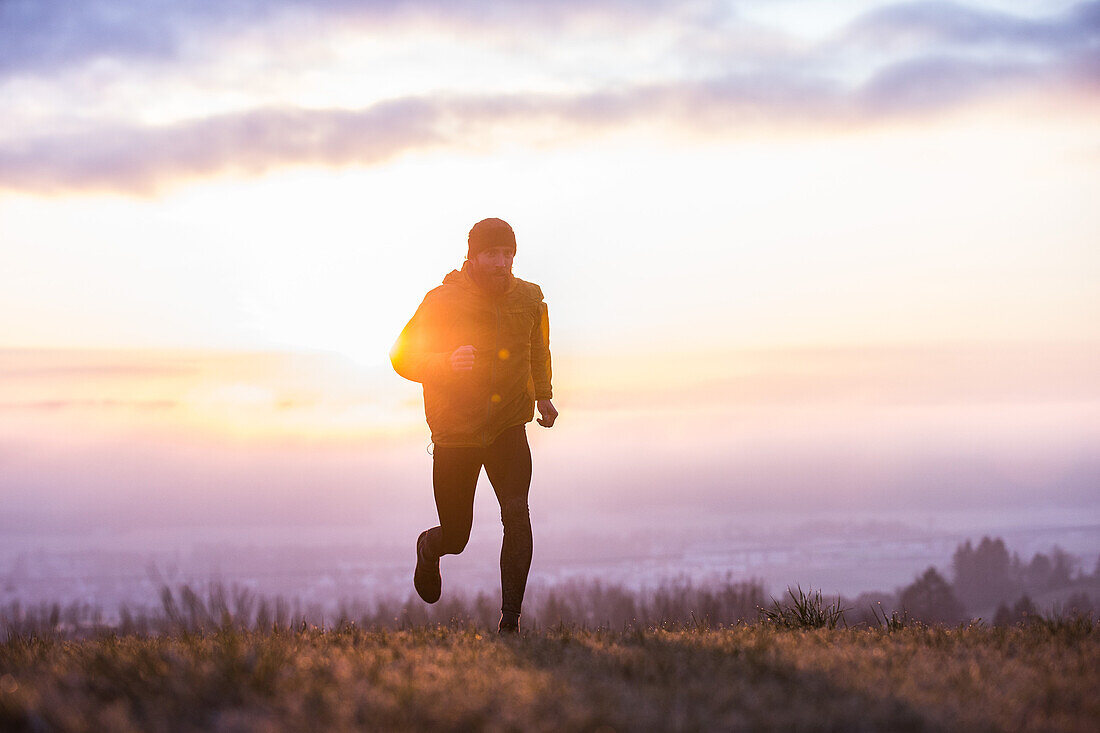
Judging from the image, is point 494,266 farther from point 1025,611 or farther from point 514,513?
point 1025,611

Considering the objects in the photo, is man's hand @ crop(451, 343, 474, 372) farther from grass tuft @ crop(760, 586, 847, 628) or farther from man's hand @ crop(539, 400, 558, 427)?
grass tuft @ crop(760, 586, 847, 628)

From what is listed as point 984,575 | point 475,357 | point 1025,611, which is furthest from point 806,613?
point 984,575

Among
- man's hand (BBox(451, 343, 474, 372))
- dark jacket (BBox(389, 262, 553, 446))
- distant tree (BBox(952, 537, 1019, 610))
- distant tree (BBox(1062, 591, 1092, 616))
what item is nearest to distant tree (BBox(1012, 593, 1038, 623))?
distant tree (BBox(1062, 591, 1092, 616))

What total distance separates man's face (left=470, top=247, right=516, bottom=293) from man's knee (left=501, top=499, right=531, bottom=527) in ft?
5.33

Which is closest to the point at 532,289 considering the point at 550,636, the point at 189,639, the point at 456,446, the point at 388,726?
the point at 456,446

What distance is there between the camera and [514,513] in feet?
25.9

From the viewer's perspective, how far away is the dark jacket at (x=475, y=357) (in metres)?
7.88

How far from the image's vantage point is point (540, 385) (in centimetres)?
837

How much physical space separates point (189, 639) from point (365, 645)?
102 cm

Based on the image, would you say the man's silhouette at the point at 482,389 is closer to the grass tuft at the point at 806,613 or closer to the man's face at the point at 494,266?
the man's face at the point at 494,266

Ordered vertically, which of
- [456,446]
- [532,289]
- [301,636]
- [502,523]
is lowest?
[301,636]

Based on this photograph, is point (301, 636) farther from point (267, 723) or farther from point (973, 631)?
point (973, 631)

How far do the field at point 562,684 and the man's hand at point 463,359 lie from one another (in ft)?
6.43

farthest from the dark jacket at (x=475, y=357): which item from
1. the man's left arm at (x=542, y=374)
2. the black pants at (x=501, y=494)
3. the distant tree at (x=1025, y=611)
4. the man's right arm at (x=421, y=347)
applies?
the distant tree at (x=1025, y=611)
